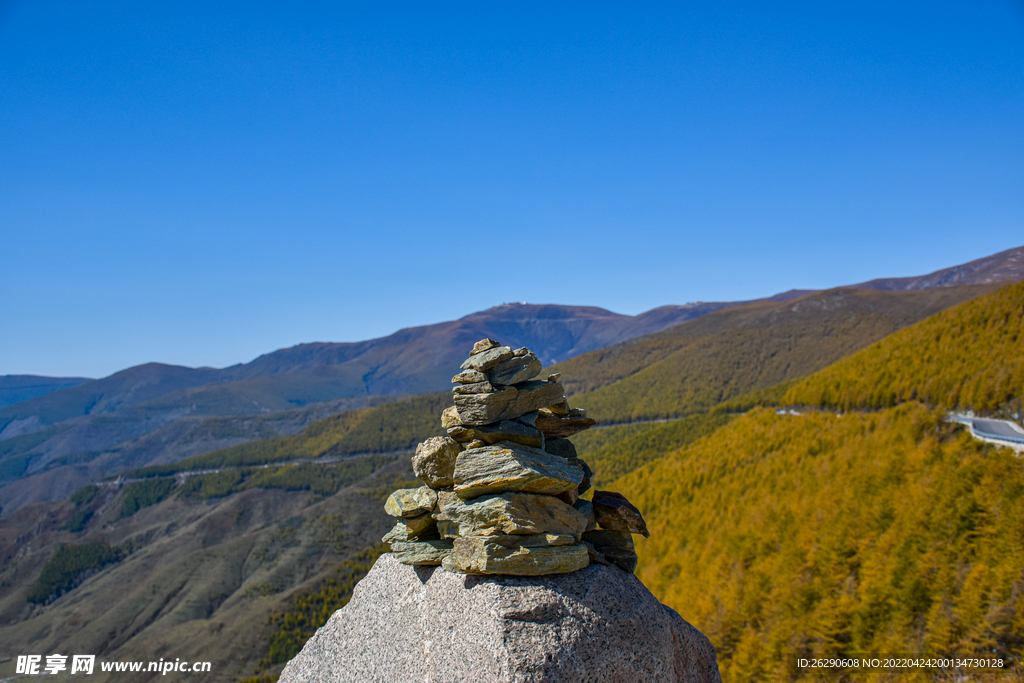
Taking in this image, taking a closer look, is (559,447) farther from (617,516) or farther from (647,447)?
(647,447)

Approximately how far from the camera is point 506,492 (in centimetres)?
1148

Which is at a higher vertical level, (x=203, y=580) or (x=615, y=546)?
(x=615, y=546)

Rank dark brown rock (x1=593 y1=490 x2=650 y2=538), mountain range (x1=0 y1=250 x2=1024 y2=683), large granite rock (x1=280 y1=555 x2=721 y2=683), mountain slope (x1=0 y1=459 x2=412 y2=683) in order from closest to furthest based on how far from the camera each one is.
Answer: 1. large granite rock (x1=280 y1=555 x2=721 y2=683)
2. dark brown rock (x1=593 y1=490 x2=650 y2=538)
3. mountain range (x1=0 y1=250 x2=1024 y2=683)
4. mountain slope (x1=0 y1=459 x2=412 y2=683)

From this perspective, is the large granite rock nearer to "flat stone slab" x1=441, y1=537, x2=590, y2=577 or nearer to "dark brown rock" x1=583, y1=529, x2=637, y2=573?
"flat stone slab" x1=441, y1=537, x2=590, y2=577

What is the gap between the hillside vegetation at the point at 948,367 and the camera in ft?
96.6

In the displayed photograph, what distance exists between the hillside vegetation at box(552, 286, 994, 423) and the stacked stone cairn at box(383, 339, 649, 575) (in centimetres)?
10970

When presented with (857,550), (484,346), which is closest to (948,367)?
(857,550)

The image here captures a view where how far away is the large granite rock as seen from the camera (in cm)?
992

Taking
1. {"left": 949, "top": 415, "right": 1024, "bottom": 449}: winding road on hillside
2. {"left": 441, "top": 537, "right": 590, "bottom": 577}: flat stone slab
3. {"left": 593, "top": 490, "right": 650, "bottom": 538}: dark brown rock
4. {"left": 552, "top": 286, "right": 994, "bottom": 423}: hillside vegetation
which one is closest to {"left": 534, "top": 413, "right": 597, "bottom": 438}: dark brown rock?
{"left": 593, "top": 490, "right": 650, "bottom": 538}: dark brown rock

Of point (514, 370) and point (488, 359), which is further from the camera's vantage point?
point (514, 370)

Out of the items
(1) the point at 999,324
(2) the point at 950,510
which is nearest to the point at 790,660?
(2) the point at 950,510

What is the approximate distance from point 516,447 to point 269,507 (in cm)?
15316

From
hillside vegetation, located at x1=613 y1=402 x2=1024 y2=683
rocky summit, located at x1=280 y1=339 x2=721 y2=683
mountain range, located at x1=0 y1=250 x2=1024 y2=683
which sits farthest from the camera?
mountain range, located at x1=0 y1=250 x2=1024 y2=683

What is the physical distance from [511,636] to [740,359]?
152m
